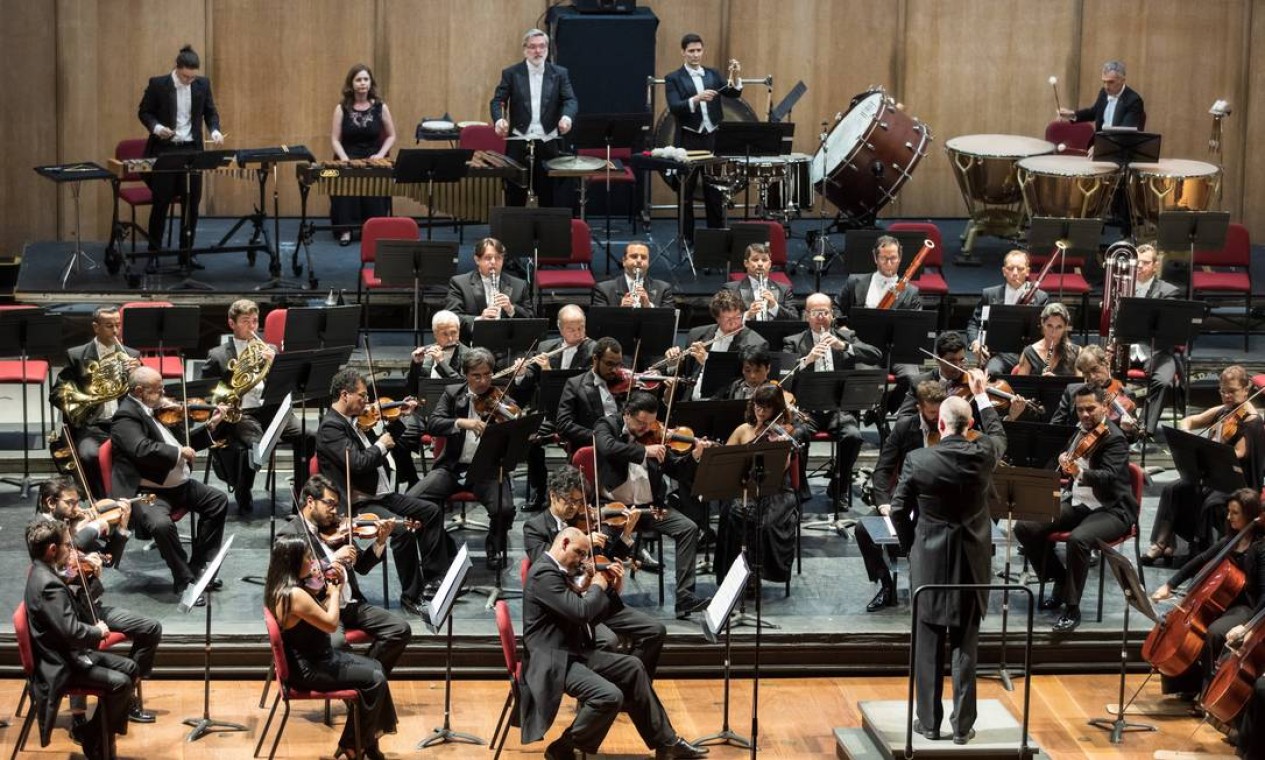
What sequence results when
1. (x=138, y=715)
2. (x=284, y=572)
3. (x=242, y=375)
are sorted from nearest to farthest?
(x=284, y=572)
(x=138, y=715)
(x=242, y=375)

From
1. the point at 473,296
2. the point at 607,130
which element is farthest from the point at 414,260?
the point at 607,130

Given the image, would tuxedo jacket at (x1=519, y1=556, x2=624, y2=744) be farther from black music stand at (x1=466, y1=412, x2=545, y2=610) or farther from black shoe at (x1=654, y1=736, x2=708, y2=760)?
black music stand at (x1=466, y1=412, x2=545, y2=610)

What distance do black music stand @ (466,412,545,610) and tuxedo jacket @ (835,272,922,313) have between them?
8.78ft

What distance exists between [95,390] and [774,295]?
3617mm

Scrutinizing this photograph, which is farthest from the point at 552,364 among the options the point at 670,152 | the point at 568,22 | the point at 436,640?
the point at 568,22

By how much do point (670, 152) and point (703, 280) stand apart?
0.87 meters

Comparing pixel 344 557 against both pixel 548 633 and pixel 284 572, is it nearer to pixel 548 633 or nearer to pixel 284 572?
pixel 284 572

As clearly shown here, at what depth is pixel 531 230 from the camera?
34.5 ft

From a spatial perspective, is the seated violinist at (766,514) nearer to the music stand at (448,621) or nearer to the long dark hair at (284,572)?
the music stand at (448,621)

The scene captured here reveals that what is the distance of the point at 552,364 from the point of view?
31.0ft

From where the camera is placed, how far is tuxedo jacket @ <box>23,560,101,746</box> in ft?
22.1

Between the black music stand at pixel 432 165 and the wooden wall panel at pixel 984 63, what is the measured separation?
189 inches

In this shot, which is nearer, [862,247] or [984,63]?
[862,247]

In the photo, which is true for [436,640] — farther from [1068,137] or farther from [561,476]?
[1068,137]
